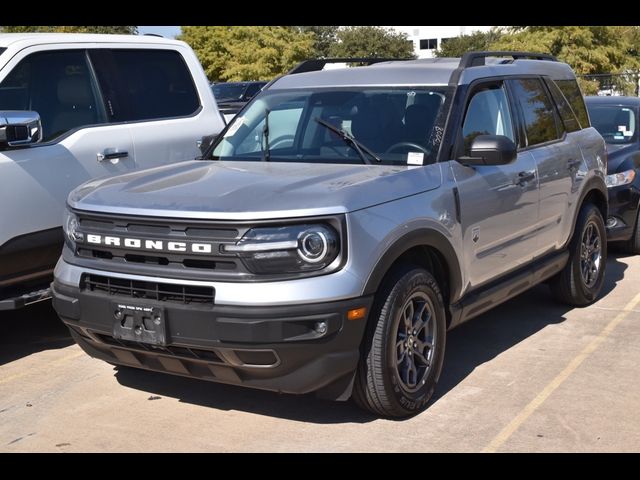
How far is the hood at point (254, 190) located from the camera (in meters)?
4.31

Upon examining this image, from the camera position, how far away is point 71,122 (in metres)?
6.33

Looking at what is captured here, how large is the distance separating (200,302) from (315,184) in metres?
0.84

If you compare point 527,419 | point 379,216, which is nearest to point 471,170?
point 379,216

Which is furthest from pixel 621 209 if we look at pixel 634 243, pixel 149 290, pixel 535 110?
pixel 149 290

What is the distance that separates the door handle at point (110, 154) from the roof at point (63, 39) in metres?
0.84

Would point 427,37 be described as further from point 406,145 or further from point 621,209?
point 406,145

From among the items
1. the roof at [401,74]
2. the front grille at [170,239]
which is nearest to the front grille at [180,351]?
the front grille at [170,239]

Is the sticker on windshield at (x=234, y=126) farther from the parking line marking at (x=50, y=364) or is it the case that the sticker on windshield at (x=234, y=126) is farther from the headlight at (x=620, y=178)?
the headlight at (x=620, y=178)

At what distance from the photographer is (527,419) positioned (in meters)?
4.83

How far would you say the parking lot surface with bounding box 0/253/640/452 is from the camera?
4551 mm

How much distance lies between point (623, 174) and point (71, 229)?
239 inches

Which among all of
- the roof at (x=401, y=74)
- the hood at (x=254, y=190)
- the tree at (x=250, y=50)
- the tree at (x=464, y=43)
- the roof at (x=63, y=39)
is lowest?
the tree at (x=464, y=43)

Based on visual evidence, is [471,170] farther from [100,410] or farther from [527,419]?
[100,410]

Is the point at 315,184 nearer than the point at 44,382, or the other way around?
the point at 315,184
